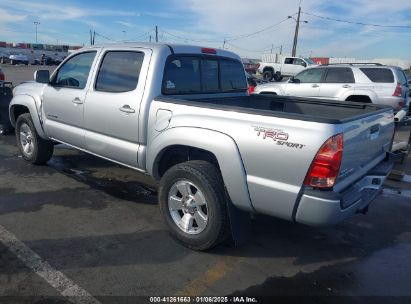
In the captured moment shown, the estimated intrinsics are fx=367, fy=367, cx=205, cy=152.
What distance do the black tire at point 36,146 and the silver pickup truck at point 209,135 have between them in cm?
27

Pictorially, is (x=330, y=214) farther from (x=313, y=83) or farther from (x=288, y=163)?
(x=313, y=83)

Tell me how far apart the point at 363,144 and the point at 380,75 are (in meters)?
8.48

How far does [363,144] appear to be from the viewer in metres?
3.12

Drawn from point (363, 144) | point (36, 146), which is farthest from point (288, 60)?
point (363, 144)

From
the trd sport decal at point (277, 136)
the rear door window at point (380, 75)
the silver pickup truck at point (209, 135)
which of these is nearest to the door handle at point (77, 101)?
the silver pickup truck at point (209, 135)

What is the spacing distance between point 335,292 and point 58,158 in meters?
5.15

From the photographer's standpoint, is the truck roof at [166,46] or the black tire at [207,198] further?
the truck roof at [166,46]

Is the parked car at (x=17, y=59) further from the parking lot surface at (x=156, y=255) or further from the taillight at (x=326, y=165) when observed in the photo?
the taillight at (x=326, y=165)

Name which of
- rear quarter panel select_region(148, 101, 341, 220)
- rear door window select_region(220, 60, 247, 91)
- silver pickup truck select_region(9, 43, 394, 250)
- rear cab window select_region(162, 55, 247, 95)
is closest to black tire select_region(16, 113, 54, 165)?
silver pickup truck select_region(9, 43, 394, 250)

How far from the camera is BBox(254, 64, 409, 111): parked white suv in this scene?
10.2 metres

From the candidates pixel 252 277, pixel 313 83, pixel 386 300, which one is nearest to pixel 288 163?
pixel 252 277

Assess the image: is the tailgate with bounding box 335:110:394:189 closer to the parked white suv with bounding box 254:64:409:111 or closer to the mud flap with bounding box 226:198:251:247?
the mud flap with bounding box 226:198:251:247

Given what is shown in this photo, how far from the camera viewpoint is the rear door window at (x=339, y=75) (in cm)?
1078

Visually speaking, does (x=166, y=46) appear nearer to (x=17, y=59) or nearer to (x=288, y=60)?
(x=288, y=60)
